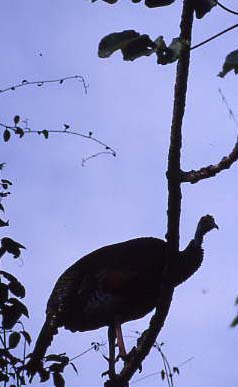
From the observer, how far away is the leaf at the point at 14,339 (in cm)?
476

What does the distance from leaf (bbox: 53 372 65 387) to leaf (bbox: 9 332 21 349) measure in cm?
35

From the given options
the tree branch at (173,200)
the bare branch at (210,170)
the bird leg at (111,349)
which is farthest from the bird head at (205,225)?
the bare branch at (210,170)

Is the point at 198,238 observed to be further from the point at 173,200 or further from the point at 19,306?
the point at 173,200

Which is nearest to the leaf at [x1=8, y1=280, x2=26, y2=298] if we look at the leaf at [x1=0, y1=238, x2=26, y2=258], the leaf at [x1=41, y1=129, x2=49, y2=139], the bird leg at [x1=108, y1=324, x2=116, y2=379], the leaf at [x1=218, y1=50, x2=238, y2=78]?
the leaf at [x1=0, y1=238, x2=26, y2=258]

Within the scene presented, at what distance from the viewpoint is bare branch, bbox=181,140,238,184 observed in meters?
3.50

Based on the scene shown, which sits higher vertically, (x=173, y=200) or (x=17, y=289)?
(x=17, y=289)

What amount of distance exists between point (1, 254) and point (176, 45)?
2866 mm

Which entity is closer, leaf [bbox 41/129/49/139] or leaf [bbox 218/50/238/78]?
leaf [bbox 218/50/238/78]

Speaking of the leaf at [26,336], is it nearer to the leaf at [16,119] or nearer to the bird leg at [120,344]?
the bird leg at [120,344]

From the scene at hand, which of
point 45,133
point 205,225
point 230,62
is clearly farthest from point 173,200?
point 205,225

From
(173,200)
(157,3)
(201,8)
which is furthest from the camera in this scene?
(173,200)

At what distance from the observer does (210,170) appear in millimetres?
3680

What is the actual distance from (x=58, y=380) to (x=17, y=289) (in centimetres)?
71

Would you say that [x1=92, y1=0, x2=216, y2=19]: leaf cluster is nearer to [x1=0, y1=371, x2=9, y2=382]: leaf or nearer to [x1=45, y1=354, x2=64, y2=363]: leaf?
[x1=0, y1=371, x2=9, y2=382]: leaf
